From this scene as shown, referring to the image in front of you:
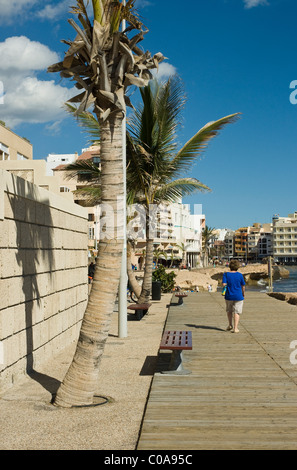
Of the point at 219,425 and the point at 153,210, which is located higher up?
the point at 153,210

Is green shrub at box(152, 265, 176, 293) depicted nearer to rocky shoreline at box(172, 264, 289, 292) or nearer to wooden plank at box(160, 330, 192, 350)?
wooden plank at box(160, 330, 192, 350)

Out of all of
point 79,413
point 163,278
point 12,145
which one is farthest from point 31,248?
point 12,145

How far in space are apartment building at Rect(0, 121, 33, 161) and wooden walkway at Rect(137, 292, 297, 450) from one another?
23.6 m

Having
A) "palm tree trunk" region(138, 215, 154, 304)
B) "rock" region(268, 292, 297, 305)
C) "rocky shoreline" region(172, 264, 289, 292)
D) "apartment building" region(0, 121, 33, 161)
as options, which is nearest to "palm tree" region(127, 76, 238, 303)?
"palm tree trunk" region(138, 215, 154, 304)

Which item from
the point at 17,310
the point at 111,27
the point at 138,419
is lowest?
the point at 138,419

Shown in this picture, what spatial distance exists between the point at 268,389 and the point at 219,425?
5.08ft

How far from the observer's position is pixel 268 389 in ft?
20.7

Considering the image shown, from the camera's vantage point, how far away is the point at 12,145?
1339 inches

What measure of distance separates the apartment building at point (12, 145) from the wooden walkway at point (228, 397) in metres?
23.6

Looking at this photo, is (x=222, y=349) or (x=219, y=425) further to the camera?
(x=222, y=349)

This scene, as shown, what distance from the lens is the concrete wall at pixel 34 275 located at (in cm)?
717

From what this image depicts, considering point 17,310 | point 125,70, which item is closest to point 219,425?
point 17,310

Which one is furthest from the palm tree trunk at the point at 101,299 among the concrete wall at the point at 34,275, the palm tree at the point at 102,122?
the concrete wall at the point at 34,275
